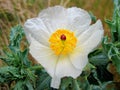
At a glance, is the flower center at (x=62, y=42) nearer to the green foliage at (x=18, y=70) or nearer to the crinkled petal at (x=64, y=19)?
the crinkled petal at (x=64, y=19)

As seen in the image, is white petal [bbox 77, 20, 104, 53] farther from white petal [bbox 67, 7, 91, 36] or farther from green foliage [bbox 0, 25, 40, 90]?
green foliage [bbox 0, 25, 40, 90]

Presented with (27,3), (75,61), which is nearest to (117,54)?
(75,61)

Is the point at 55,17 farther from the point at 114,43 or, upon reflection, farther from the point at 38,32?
the point at 114,43

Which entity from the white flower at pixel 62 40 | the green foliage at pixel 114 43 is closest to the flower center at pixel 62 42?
the white flower at pixel 62 40

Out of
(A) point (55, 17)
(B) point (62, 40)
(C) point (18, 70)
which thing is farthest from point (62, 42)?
(C) point (18, 70)

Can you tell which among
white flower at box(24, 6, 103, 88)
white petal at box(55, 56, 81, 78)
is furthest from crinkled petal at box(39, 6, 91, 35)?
white petal at box(55, 56, 81, 78)

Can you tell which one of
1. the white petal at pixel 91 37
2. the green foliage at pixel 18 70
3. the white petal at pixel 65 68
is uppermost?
the white petal at pixel 91 37
